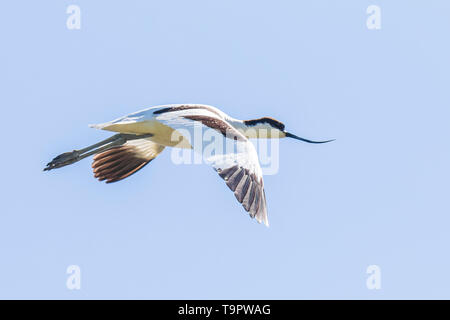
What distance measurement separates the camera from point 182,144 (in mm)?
15266

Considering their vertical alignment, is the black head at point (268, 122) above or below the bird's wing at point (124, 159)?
above

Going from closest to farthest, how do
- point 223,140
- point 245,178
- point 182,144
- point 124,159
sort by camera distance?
1. point 245,178
2. point 223,140
3. point 182,144
4. point 124,159

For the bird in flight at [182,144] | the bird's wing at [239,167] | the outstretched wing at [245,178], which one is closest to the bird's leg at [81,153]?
the bird in flight at [182,144]

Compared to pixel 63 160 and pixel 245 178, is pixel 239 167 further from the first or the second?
pixel 63 160

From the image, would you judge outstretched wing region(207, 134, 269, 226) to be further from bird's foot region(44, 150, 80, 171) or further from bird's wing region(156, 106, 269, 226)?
bird's foot region(44, 150, 80, 171)

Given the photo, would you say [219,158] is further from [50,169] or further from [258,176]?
[50,169]

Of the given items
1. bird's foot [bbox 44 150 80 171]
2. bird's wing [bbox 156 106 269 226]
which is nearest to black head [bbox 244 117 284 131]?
bird's wing [bbox 156 106 269 226]

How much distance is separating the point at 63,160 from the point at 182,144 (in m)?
2.14

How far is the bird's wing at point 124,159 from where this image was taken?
1611 cm

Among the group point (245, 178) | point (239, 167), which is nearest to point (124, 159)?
point (239, 167)

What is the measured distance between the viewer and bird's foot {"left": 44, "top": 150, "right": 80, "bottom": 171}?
15.6 metres

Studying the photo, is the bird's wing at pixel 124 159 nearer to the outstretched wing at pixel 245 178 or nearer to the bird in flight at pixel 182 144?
the bird in flight at pixel 182 144

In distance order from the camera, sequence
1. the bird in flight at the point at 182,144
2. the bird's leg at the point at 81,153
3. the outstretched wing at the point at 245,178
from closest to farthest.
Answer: the outstretched wing at the point at 245,178 < the bird in flight at the point at 182,144 < the bird's leg at the point at 81,153

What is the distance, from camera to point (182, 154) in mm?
15906
